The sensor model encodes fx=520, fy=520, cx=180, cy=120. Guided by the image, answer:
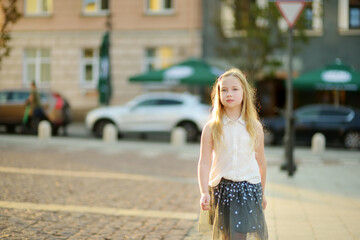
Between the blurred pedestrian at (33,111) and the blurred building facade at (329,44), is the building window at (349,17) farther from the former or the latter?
the blurred pedestrian at (33,111)

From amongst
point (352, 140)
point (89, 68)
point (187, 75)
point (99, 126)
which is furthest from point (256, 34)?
point (89, 68)

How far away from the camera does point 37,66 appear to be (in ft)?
89.2

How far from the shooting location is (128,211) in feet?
22.0

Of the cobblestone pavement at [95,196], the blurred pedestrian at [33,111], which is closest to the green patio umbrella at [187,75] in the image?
the blurred pedestrian at [33,111]

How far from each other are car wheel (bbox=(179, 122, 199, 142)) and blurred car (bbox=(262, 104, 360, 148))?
8.14 ft

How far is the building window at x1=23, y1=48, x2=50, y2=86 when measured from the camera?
27109mm

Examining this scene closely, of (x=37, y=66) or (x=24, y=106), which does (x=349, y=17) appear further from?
(x=37, y=66)

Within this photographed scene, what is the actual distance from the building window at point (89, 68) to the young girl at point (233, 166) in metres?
23.3

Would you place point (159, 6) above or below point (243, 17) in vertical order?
above

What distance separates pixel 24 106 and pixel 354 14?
1561cm

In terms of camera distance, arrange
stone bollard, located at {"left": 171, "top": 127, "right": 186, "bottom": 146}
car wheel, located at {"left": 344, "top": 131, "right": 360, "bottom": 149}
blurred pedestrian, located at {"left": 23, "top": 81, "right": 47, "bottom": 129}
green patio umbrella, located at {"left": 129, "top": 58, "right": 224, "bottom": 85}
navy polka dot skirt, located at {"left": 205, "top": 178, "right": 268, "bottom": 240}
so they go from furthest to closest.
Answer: green patio umbrella, located at {"left": 129, "top": 58, "right": 224, "bottom": 85}, blurred pedestrian, located at {"left": 23, "top": 81, "right": 47, "bottom": 129}, car wheel, located at {"left": 344, "top": 131, "right": 360, "bottom": 149}, stone bollard, located at {"left": 171, "top": 127, "right": 186, "bottom": 146}, navy polka dot skirt, located at {"left": 205, "top": 178, "right": 268, "bottom": 240}

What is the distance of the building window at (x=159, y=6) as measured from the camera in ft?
84.9

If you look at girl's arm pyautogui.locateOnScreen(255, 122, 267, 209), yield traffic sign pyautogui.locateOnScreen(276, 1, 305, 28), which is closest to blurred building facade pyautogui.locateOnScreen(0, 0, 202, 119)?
yield traffic sign pyautogui.locateOnScreen(276, 1, 305, 28)

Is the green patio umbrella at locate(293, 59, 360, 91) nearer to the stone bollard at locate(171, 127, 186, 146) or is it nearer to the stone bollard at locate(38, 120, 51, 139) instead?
the stone bollard at locate(171, 127, 186, 146)
